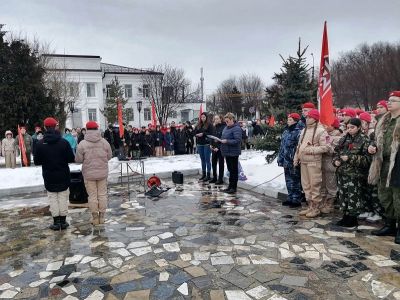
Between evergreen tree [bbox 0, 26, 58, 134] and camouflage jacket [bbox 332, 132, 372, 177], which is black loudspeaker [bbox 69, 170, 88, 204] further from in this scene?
evergreen tree [bbox 0, 26, 58, 134]

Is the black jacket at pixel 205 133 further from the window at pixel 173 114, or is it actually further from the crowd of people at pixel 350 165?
the window at pixel 173 114

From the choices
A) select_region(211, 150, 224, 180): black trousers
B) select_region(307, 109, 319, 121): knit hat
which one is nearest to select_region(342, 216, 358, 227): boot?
select_region(307, 109, 319, 121): knit hat

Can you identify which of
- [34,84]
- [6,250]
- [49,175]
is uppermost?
[34,84]

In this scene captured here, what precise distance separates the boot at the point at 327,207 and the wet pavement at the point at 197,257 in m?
0.42

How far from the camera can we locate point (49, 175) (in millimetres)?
6488

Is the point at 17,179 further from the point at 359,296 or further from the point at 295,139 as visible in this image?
the point at 359,296

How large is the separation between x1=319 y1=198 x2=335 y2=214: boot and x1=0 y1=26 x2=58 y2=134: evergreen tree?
17.5 meters

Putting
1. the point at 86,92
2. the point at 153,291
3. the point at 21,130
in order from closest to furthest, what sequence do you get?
1. the point at 153,291
2. the point at 21,130
3. the point at 86,92

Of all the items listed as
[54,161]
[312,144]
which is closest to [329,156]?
[312,144]

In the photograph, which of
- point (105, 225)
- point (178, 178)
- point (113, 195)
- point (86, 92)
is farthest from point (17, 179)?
point (86, 92)

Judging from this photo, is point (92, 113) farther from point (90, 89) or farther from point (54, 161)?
point (54, 161)

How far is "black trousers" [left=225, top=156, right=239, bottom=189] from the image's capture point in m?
9.16

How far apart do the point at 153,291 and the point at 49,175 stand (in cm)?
344

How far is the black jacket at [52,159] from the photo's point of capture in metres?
6.48
